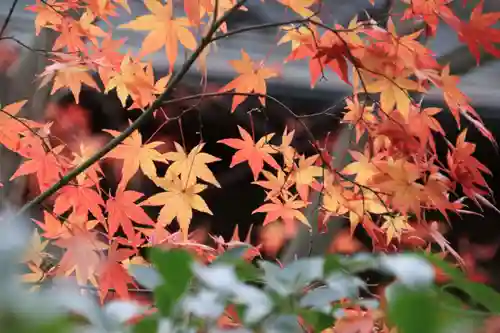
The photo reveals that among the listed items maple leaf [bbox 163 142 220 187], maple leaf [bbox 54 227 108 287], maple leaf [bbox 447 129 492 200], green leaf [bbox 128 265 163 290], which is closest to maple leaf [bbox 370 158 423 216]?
maple leaf [bbox 447 129 492 200]

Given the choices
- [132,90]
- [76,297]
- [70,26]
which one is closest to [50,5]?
[70,26]

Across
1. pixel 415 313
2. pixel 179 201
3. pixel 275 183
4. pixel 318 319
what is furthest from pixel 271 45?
pixel 415 313

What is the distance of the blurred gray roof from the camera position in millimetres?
2549

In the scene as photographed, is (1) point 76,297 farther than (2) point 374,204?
No

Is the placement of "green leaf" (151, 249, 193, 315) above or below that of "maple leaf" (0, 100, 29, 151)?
above

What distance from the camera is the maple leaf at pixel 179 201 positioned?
1307mm

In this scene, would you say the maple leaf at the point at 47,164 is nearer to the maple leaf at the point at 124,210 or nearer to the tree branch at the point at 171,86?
the maple leaf at the point at 124,210

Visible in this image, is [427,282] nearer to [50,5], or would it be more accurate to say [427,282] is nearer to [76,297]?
[76,297]

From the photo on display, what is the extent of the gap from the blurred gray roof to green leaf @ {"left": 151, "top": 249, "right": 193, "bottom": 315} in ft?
7.32

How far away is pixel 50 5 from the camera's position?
53.2 inches

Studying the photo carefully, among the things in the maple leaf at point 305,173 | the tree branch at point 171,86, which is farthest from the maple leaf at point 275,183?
the tree branch at point 171,86

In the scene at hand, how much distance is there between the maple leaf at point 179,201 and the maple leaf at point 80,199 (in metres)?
0.11

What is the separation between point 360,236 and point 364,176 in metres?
1.63

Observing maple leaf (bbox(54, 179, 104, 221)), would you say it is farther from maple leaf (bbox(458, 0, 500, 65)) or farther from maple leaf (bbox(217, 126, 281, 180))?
maple leaf (bbox(458, 0, 500, 65))
